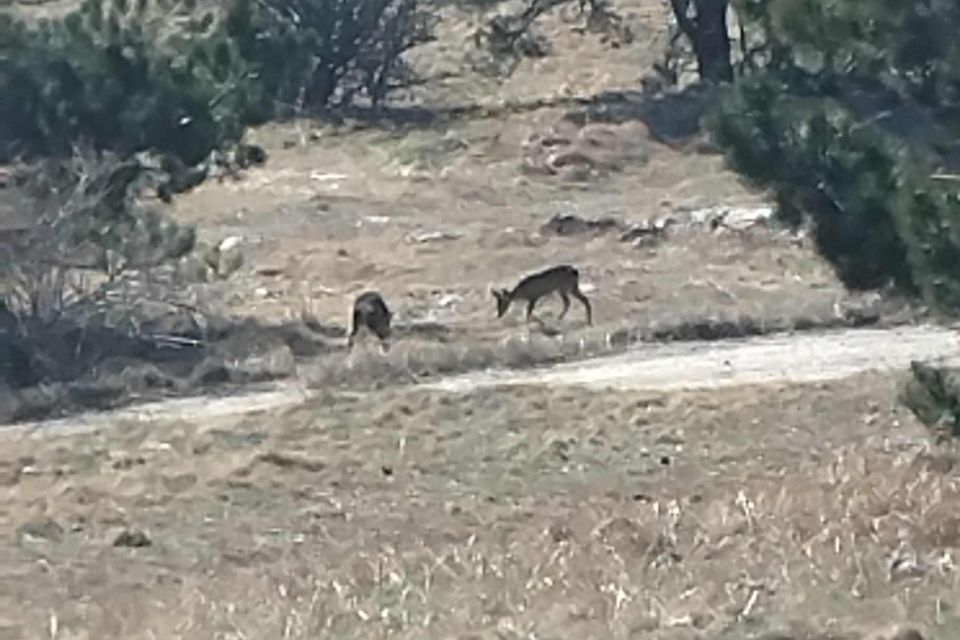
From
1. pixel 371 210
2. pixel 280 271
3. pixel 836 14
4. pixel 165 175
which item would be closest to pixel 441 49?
pixel 371 210

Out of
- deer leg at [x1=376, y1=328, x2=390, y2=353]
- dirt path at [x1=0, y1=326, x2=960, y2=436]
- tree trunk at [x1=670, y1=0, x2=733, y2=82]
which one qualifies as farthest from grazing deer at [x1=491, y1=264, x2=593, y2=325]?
tree trunk at [x1=670, y1=0, x2=733, y2=82]

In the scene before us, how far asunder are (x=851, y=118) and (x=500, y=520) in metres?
6.37

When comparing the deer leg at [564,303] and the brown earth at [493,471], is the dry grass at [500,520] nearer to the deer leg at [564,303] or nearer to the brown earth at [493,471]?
the brown earth at [493,471]

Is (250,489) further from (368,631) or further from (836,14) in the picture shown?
(368,631)

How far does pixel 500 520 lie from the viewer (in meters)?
15.2

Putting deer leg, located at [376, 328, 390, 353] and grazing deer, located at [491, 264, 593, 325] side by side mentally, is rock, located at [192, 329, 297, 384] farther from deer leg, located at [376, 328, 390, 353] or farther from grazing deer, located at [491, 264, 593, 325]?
grazing deer, located at [491, 264, 593, 325]

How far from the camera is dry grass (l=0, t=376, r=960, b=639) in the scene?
908cm

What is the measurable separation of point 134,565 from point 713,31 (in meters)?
32.4

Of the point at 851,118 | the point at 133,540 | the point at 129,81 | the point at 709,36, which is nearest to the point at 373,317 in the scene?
the point at 129,81

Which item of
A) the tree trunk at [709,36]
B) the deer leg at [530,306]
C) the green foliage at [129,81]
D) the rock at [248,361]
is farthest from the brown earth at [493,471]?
the tree trunk at [709,36]

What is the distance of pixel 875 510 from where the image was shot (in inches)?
446

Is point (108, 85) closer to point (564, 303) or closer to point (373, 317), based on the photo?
point (373, 317)

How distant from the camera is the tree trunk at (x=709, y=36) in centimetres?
4550

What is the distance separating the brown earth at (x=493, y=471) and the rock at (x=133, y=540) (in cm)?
4
